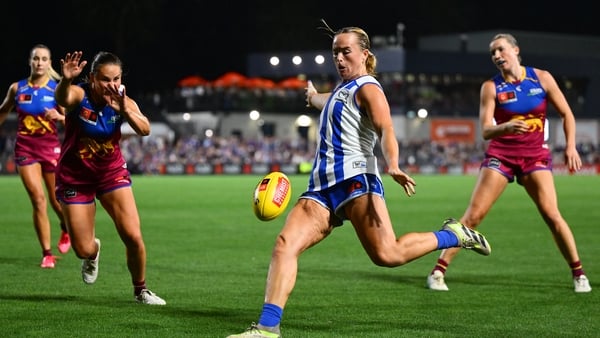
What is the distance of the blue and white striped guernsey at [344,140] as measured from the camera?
24.4ft

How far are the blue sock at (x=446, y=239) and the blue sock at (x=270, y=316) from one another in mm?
1456

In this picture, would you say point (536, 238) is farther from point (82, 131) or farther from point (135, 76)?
point (135, 76)

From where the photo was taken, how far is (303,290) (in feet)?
33.8

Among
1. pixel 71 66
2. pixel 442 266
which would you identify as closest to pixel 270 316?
pixel 71 66

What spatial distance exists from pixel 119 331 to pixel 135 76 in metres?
66.0

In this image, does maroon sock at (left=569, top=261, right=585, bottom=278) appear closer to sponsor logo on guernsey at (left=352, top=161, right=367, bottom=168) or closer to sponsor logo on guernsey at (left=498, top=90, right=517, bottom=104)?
sponsor logo on guernsey at (left=498, top=90, right=517, bottom=104)

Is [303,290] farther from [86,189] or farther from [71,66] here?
[71,66]

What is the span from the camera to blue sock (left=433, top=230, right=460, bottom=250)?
7.95 m

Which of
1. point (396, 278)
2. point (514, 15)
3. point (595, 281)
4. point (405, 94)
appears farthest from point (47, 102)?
point (514, 15)

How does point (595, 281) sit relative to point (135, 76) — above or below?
below

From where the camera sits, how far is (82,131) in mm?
8852

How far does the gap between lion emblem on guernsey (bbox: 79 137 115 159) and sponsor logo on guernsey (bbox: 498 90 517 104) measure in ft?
12.5

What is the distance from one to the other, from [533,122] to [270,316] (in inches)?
172

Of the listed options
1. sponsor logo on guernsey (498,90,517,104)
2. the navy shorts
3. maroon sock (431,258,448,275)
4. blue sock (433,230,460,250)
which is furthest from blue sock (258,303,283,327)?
sponsor logo on guernsey (498,90,517,104)
